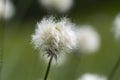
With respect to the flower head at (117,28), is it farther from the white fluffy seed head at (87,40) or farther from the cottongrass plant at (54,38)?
the cottongrass plant at (54,38)

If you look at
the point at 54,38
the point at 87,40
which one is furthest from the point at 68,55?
the point at 54,38

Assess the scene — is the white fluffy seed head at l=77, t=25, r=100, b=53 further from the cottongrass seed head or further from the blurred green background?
the cottongrass seed head

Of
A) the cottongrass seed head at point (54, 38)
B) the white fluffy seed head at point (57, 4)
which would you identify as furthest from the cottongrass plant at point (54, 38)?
the white fluffy seed head at point (57, 4)

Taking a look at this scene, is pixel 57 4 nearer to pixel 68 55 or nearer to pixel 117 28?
pixel 117 28

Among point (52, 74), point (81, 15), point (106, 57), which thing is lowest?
point (52, 74)

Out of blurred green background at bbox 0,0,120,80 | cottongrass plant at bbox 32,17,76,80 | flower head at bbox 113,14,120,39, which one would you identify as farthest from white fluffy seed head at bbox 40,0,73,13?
cottongrass plant at bbox 32,17,76,80

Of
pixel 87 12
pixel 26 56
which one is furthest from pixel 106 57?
pixel 87 12

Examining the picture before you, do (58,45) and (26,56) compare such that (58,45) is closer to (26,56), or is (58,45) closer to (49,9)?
(49,9)

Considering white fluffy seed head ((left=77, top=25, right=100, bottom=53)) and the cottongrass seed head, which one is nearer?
the cottongrass seed head
